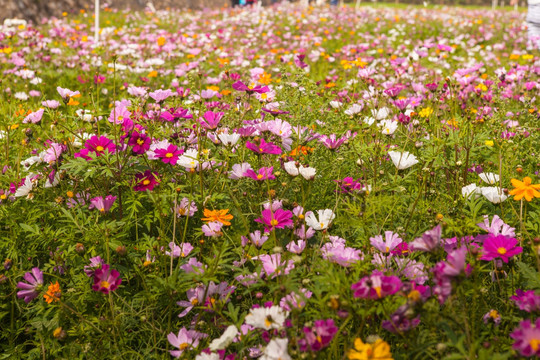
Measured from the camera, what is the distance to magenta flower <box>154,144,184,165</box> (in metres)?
1.59

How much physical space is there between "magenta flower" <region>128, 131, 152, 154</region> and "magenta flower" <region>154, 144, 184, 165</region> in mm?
79

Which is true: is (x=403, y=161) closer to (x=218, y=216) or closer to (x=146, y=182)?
(x=218, y=216)

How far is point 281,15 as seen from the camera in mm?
10375

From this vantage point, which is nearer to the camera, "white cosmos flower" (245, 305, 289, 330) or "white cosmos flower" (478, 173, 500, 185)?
"white cosmos flower" (245, 305, 289, 330)

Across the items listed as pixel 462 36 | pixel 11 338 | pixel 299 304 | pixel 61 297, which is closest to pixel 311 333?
pixel 299 304

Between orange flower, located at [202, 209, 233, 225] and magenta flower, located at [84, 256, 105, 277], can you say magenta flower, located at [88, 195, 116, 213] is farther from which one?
orange flower, located at [202, 209, 233, 225]

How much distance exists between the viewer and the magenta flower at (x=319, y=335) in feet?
3.21

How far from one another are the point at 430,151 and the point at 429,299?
1.09 metres

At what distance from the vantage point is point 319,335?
3.26ft

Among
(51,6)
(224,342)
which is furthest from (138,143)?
(51,6)

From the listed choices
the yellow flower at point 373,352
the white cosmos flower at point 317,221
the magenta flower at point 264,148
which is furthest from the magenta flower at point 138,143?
the yellow flower at point 373,352

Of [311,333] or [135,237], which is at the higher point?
[311,333]

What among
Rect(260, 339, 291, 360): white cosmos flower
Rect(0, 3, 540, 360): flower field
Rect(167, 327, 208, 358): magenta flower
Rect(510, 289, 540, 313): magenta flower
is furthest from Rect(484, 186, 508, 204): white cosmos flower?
Rect(167, 327, 208, 358): magenta flower

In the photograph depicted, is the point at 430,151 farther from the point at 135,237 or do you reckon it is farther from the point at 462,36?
the point at 462,36
